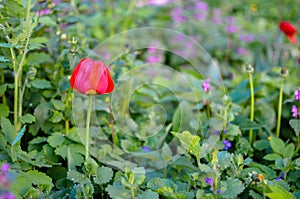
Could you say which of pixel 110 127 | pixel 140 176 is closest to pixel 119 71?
pixel 110 127

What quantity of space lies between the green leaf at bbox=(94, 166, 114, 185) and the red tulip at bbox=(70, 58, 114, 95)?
8.4 inches

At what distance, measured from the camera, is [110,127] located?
1.48 metres

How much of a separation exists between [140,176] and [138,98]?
0.75m

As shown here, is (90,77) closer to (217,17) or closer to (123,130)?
(123,130)

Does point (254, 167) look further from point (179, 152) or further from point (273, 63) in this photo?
point (273, 63)

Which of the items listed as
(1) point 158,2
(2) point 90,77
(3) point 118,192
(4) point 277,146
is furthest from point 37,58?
(1) point 158,2

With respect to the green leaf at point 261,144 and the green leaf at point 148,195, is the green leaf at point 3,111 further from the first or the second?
the green leaf at point 261,144

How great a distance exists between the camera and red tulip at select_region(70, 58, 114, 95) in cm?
104

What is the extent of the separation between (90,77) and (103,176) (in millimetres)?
263

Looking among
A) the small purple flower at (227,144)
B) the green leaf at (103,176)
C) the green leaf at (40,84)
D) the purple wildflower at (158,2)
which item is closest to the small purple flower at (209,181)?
the green leaf at (103,176)

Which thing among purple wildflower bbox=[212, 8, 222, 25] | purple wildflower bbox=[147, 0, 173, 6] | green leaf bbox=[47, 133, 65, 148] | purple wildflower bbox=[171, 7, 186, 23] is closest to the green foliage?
green leaf bbox=[47, 133, 65, 148]

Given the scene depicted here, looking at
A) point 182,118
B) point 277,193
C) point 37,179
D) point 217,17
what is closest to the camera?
point 277,193

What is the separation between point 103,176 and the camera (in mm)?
1124

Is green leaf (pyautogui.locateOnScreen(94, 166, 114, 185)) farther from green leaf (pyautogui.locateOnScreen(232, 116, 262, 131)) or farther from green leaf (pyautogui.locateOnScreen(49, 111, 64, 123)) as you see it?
green leaf (pyautogui.locateOnScreen(232, 116, 262, 131))
